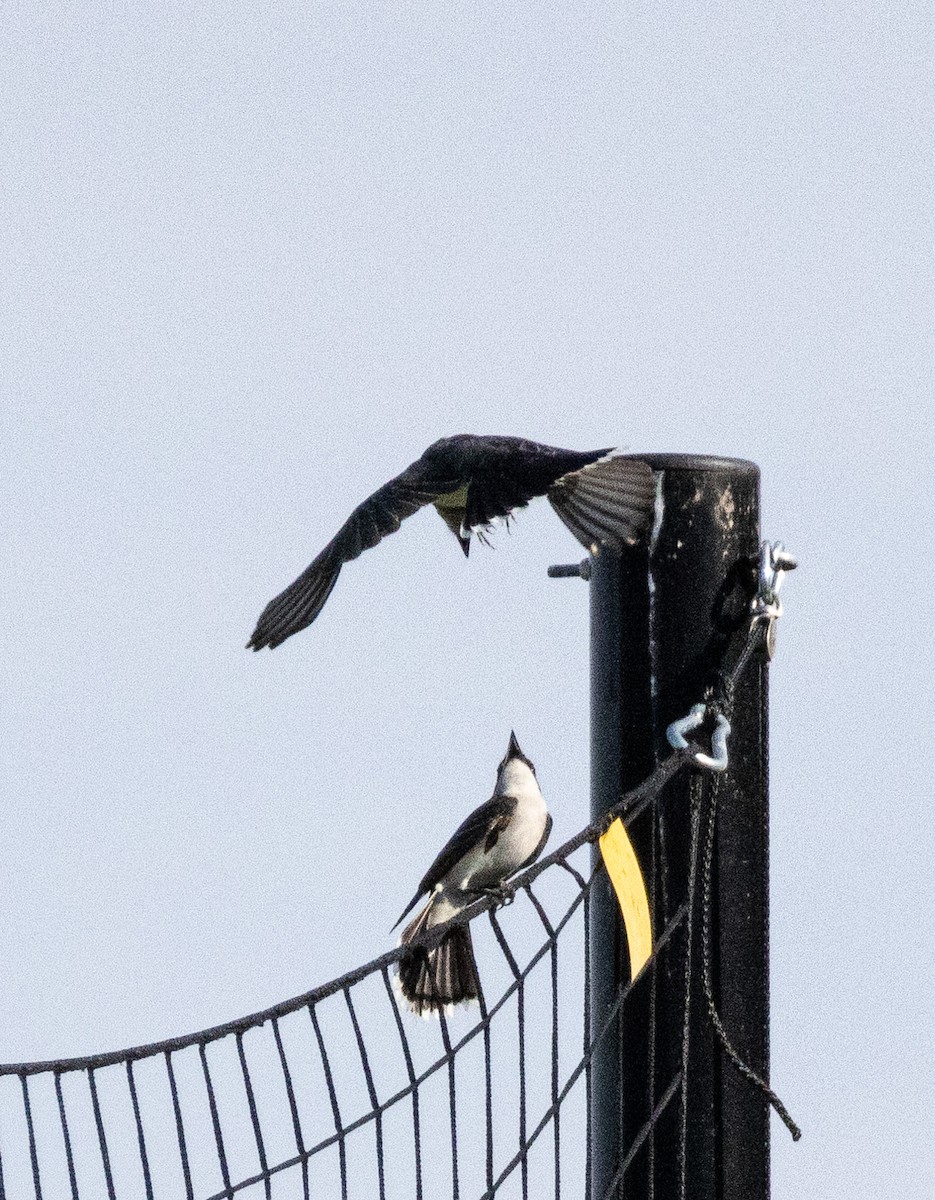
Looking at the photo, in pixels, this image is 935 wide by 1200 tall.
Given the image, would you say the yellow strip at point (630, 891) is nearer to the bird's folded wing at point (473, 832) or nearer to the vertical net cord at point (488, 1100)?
the vertical net cord at point (488, 1100)

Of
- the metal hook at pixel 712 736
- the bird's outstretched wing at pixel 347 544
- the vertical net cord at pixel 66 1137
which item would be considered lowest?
the vertical net cord at pixel 66 1137

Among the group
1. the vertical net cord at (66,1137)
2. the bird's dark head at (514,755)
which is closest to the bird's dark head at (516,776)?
the bird's dark head at (514,755)

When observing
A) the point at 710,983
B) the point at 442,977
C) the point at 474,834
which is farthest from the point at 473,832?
the point at 710,983

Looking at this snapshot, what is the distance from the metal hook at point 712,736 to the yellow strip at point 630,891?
168mm

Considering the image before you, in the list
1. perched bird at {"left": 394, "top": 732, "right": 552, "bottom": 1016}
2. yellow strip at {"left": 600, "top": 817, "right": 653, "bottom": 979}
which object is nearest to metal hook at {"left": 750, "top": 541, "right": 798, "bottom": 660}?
yellow strip at {"left": 600, "top": 817, "right": 653, "bottom": 979}

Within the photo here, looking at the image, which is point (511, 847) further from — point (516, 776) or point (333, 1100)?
point (333, 1100)

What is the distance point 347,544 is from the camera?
5.52m

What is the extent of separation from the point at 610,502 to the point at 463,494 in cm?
230

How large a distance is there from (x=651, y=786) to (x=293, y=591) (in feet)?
7.53

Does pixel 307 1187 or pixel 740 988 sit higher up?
pixel 740 988

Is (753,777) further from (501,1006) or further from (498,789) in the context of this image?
(498,789)

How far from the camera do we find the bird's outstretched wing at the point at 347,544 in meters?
5.17

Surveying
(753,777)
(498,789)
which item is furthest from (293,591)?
(753,777)

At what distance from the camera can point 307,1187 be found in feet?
10.8
